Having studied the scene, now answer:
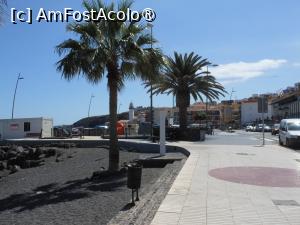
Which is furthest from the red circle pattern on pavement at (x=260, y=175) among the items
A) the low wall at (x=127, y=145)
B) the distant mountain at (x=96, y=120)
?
the distant mountain at (x=96, y=120)

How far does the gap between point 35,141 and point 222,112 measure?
434ft

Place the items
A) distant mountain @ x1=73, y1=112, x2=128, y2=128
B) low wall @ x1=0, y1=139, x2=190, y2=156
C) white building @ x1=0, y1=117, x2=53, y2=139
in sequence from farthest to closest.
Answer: distant mountain @ x1=73, y1=112, x2=128, y2=128 < white building @ x1=0, y1=117, x2=53, y2=139 < low wall @ x1=0, y1=139, x2=190, y2=156

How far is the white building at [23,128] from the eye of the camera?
174ft

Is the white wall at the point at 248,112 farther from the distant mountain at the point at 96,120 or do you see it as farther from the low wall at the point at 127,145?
the low wall at the point at 127,145

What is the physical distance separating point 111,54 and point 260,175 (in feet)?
23.5

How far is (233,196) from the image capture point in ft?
37.7

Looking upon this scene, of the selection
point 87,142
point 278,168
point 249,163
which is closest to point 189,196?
point 278,168

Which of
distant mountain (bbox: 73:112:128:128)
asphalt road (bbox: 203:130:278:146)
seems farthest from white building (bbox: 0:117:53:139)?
distant mountain (bbox: 73:112:128:128)

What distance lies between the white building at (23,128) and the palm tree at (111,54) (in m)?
34.3

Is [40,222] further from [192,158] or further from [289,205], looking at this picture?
Answer: [192,158]

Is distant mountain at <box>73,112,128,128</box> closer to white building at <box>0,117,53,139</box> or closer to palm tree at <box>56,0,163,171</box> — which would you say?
white building at <box>0,117,53,139</box>

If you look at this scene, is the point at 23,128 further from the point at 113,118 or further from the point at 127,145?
the point at 113,118

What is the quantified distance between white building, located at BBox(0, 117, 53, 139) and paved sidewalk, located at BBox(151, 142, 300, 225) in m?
36.3

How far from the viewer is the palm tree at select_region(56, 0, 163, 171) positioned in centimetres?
1878
